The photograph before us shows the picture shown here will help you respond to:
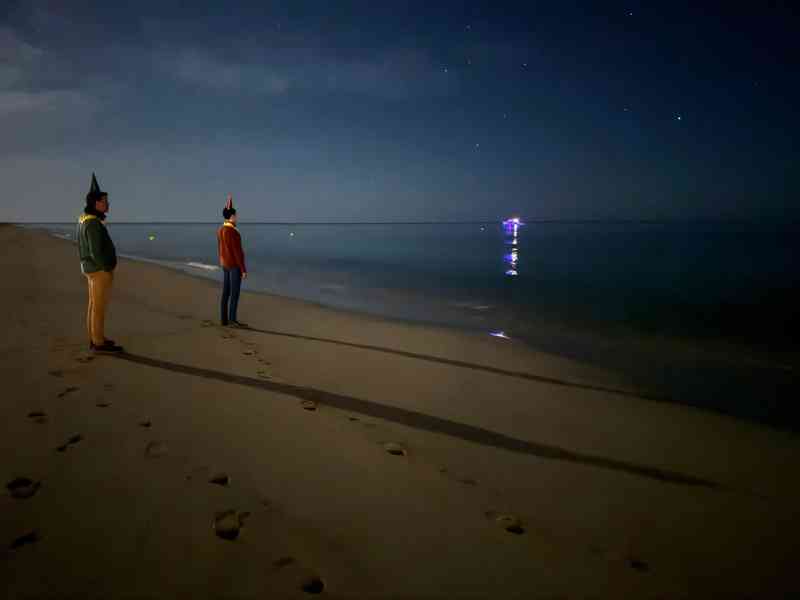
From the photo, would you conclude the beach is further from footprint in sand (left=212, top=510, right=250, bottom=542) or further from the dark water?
the dark water

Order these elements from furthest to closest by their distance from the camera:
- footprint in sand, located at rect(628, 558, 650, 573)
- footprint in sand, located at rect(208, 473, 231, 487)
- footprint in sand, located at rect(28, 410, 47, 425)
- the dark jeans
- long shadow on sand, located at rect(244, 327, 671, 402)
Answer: the dark jeans, long shadow on sand, located at rect(244, 327, 671, 402), footprint in sand, located at rect(28, 410, 47, 425), footprint in sand, located at rect(208, 473, 231, 487), footprint in sand, located at rect(628, 558, 650, 573)

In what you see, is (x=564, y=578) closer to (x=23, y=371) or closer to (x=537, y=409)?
(x=537, y=409)

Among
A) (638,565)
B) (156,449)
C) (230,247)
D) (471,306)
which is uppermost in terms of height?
(230,247)

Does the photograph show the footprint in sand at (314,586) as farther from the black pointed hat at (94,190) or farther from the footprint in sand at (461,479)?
the black pointed hat at (94,190)

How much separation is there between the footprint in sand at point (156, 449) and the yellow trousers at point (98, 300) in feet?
11.3

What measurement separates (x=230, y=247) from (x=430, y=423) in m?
5.84

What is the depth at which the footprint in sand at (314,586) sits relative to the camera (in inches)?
85.7

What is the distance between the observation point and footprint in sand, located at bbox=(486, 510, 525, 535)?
2912 mm

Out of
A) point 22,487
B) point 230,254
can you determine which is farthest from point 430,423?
point 230,254

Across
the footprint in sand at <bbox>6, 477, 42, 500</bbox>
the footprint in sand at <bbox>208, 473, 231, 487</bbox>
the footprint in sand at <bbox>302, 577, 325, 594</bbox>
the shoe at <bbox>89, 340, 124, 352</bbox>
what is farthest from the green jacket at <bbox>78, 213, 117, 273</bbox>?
the footprint in sand at <bbox>302, 577, 325, 594</bbox>

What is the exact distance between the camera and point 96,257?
225 inches

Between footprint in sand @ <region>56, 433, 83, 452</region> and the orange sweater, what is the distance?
4.92m

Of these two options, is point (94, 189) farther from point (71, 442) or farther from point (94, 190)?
point (71, 442)

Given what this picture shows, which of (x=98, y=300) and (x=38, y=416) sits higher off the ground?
(x=98, y=300)
